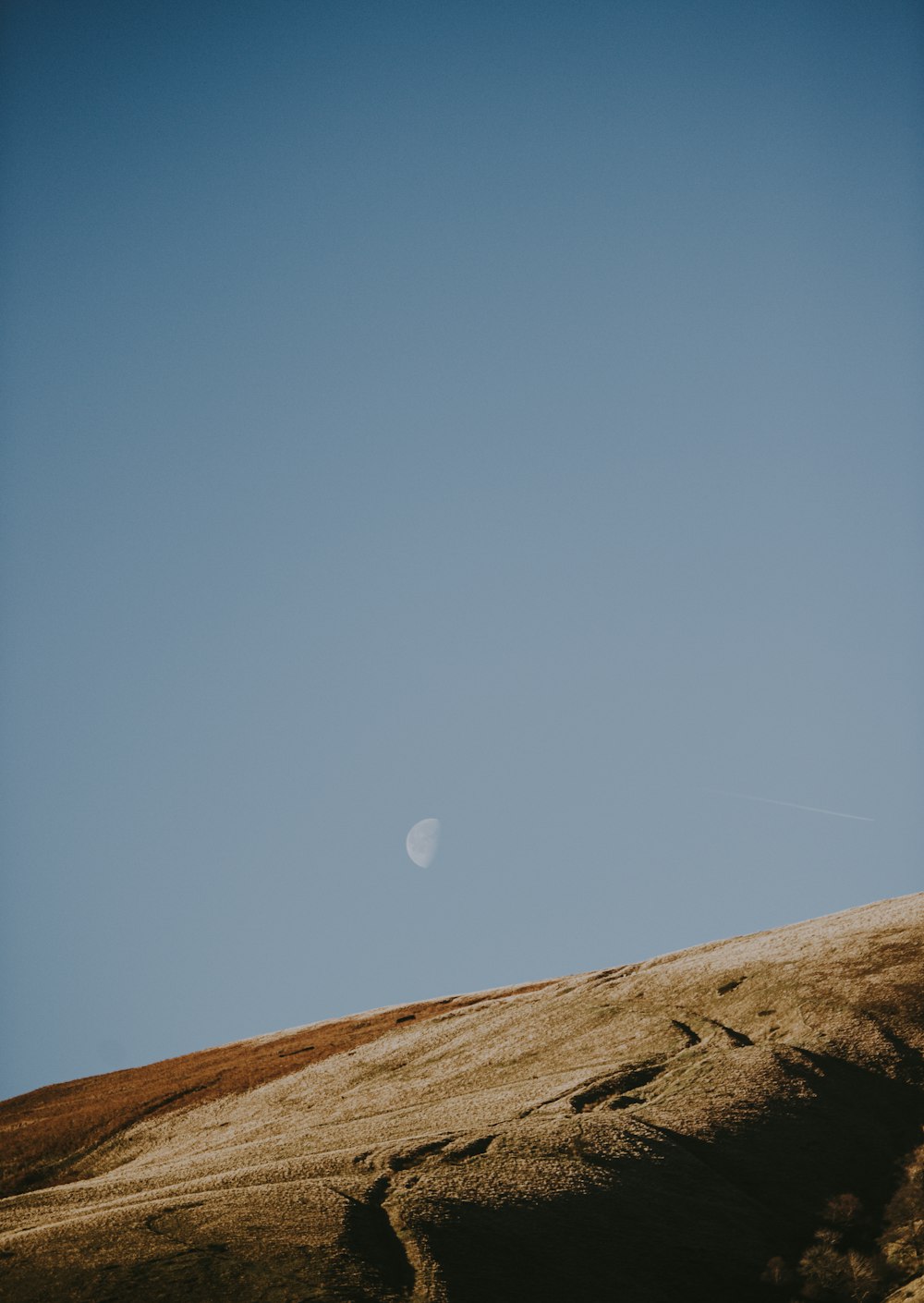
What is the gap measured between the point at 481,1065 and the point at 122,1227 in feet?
63.2

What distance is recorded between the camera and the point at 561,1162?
23.4m

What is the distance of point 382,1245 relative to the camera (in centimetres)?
1886

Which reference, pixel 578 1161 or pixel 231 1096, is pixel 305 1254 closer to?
pixel 578 1161

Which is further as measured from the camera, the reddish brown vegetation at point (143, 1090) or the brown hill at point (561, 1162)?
the reddish brown vegetation at point (143, 1090)

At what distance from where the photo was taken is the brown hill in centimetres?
1836

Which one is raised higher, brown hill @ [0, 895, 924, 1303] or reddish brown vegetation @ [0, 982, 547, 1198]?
reddish brown vegetation @ [0, 982, 547, 1198]

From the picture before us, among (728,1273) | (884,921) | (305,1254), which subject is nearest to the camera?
(305,1254)

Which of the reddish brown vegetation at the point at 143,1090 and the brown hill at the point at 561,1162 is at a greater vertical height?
the reddish brown vegetation at the point at 143,1090

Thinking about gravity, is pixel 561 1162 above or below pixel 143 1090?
below

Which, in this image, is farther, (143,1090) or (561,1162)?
(143,1090)

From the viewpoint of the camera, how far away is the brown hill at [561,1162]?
18359 millimetres

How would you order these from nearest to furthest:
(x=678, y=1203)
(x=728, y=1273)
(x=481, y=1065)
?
(x=728, y=1273) < (x=678, y=1203) < (x=481, y=1065)

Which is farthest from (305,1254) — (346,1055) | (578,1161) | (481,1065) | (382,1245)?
(346,1055)

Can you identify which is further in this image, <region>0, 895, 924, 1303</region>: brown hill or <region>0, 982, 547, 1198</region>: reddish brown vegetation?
<region>0, 982, 547, 1198</region>: reddish brown vegetation
